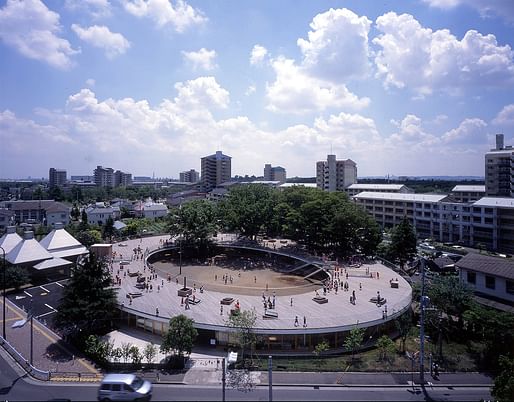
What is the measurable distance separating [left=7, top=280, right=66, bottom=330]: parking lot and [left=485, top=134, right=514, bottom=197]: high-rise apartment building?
237 feet

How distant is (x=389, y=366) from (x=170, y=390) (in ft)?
38.1

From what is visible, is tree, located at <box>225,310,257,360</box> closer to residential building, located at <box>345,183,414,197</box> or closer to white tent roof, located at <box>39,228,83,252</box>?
white tent roof, located at <box>39,228,83,252</box>

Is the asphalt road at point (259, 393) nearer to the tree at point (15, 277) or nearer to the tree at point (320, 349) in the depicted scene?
the tree at point (320, 349)

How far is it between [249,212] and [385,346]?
26.4 m

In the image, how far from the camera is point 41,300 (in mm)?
29672

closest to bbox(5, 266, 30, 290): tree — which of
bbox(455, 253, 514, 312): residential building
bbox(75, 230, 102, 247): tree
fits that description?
bbox(75, 230, 102, 247): tree

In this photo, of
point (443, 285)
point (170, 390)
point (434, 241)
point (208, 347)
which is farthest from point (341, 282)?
point (434, 241)

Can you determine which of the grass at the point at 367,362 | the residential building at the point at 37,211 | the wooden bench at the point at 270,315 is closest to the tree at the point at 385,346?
the grass at the point at 367,362

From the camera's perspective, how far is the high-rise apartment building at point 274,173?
489 feet

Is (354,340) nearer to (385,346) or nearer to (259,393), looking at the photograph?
(385,346)

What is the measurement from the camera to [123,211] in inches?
3110

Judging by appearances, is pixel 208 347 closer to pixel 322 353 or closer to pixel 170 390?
pixel 170 390

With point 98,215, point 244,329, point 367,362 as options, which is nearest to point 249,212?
point 244,329

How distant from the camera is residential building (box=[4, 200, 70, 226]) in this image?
68.6 meters
